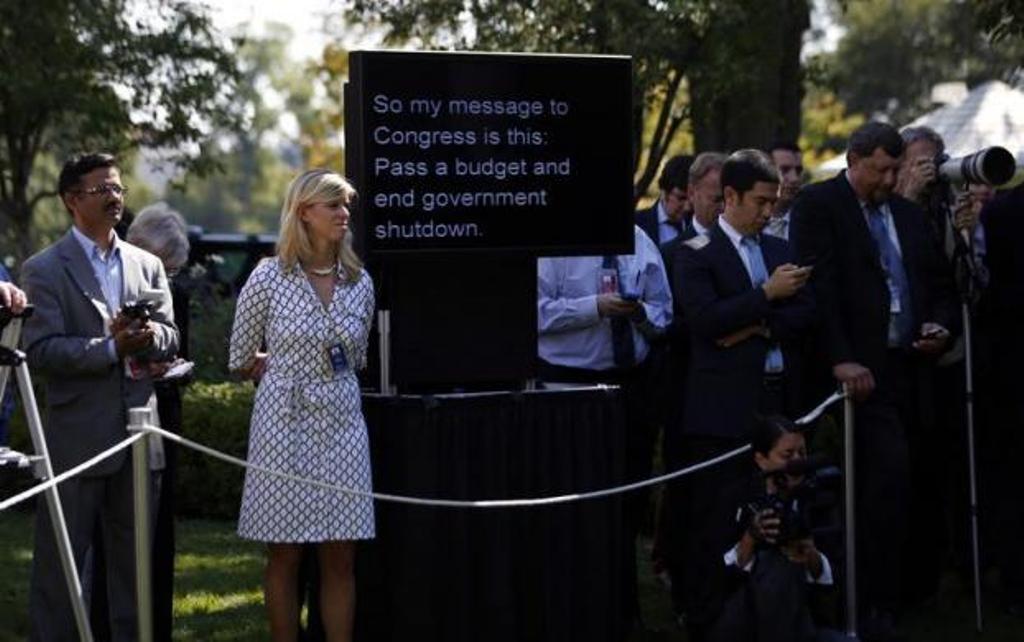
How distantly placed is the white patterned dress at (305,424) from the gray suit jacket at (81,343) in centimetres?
48

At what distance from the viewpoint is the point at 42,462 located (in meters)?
7.76

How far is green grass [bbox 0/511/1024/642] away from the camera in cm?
1019

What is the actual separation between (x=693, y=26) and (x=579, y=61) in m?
9.19

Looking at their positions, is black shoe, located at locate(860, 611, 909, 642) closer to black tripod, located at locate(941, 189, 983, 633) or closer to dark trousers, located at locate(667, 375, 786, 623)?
black tripod, located at locate(941, 189, 983, 633)

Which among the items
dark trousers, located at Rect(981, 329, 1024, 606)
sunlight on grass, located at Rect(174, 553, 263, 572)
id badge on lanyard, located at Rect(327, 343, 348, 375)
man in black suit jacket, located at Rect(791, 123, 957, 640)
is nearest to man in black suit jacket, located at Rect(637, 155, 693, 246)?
man in black suit jacket, located at Rect(791, 123, 957, 640)

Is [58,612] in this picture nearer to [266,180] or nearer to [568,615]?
[568,615]

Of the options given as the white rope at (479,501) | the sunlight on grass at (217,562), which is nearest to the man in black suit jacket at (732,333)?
the white rope at (479,501)

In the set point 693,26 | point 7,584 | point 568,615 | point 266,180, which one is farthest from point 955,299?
point 266,180

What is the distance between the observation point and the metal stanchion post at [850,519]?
962 centimetres

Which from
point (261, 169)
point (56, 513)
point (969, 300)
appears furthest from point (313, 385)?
point (261, 169)

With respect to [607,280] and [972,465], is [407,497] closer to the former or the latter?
[607,280]

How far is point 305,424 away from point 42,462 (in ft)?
3.59

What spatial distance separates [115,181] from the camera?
28.1 ft

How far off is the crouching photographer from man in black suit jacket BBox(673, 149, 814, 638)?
56cm
